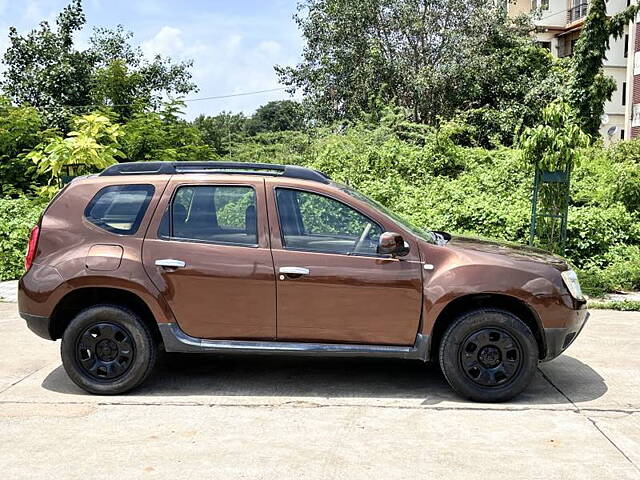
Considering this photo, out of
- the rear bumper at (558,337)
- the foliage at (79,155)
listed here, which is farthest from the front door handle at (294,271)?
the foliage at (79,155)

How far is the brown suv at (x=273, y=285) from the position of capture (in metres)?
5.43

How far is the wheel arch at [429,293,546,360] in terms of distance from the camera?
18.0 feet

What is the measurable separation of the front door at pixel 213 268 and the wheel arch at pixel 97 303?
28 centimetres

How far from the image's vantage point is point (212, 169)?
19.6 feet

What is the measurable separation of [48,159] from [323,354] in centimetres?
840

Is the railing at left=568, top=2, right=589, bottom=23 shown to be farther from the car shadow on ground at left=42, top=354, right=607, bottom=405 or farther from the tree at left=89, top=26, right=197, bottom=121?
the car shadow on ground at left=42, top=354, right=607, bottom=405

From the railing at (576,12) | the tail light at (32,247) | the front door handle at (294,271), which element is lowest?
the front door handle at (294,271)

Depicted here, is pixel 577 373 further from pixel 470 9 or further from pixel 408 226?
pixel 470 9

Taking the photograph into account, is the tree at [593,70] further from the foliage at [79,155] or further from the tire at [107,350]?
the tire at [107,350]

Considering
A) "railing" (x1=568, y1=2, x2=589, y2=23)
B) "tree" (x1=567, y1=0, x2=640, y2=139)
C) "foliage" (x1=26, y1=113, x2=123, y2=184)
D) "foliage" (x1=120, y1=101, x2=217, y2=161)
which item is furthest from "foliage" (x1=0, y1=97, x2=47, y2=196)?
"railing" (x1=568, y1=2, x2=589, y2=23)

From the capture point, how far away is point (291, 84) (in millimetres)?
30438

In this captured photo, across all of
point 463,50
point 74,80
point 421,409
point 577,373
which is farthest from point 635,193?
point 74,80

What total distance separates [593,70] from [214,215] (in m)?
24.0

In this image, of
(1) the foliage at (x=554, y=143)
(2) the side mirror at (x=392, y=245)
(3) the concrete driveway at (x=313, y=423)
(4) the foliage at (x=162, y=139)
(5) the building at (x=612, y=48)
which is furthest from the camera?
(5) the building at (x=612, y=48)
